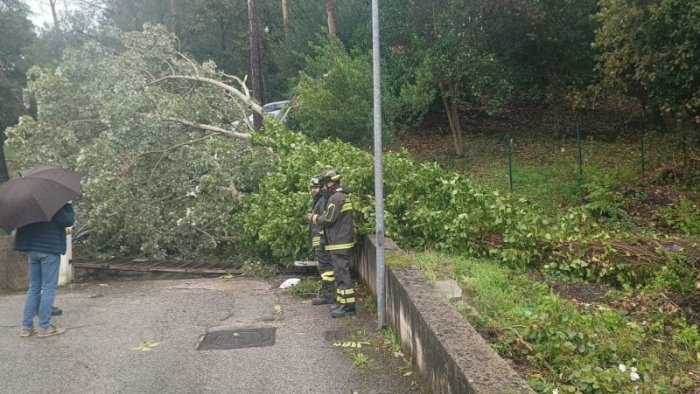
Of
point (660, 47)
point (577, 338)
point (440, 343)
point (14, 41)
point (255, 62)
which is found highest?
point (14, 41)

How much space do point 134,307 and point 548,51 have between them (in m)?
16.8

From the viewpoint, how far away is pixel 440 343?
410 centimetres

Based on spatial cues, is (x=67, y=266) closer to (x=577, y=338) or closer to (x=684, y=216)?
(x=577, y=338)

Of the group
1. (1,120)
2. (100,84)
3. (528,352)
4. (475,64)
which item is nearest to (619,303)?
(528,352)

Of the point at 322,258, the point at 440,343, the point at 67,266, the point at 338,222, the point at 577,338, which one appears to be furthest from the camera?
the point at 67,266

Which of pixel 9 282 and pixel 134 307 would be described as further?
pixel 9 282

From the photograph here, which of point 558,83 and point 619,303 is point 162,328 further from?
point 558,83

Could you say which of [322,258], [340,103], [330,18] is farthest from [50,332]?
[330,18]

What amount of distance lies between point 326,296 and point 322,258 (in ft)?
1.46

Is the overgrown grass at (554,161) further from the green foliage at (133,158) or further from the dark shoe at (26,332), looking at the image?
the dark shoe at (26,332)

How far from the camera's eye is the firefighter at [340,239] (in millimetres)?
6871

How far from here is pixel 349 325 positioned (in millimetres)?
6547

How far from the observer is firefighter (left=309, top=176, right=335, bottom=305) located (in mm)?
7461

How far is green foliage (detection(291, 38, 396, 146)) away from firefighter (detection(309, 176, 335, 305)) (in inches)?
288
